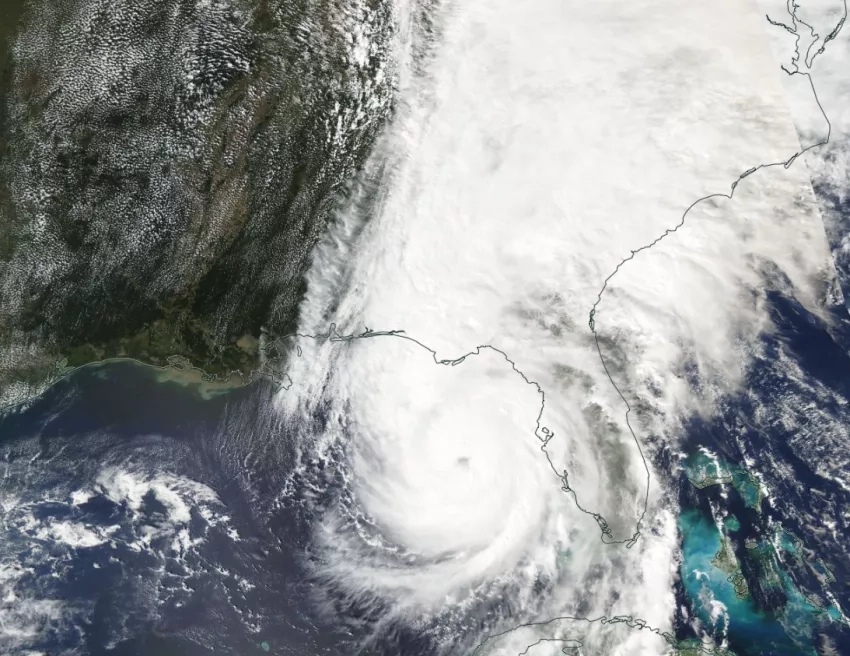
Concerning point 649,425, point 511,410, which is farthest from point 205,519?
point 649,425

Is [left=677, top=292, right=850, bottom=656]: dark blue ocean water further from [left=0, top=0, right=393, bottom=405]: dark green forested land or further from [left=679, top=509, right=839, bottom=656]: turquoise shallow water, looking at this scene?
[left=0, top=0, right=393, bottom=405]: dark green forested land

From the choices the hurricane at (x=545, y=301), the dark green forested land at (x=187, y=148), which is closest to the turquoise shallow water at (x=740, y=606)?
the hurricane at (x=545, y=301)

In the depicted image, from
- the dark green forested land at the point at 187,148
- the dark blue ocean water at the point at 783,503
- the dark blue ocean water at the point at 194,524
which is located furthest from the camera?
the dark green forested land at the point at 187,148

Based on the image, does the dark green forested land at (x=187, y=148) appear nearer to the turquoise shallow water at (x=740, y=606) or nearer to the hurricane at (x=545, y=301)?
the hurricane at (x=545, y=301)

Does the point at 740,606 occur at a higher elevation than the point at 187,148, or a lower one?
lower

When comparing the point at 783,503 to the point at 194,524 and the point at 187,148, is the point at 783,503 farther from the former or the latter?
the point at 187,148

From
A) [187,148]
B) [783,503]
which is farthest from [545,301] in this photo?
[187,148]

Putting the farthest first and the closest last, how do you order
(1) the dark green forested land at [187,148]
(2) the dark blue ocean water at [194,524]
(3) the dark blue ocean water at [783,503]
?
1. (1) the dark green forested land at [187,148]
2. (2) the dark blue ocean water at [194,524]
3. (3) the dark blue ocean water at [783,503]

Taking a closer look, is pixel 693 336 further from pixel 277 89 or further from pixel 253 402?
pixel 277 89

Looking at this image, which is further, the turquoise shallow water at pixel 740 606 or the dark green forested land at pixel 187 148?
the dark green forested land at pixel 187 148

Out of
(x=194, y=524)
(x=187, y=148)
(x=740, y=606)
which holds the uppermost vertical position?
(x=187, y=148)

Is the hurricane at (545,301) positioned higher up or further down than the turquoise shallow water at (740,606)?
higher up
